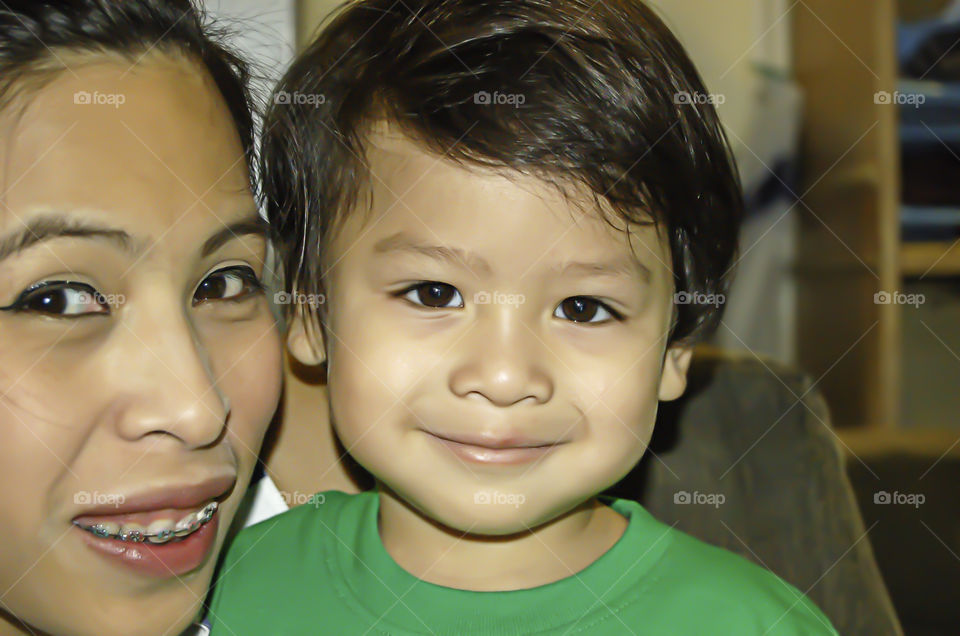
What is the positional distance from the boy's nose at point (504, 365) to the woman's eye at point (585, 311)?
0.07 m

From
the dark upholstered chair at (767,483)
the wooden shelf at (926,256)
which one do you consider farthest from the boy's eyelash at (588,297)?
the wooden shelf at (926,256)

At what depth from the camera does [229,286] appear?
111 cm

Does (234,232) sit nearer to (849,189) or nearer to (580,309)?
(580,309)

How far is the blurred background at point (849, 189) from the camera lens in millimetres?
2877

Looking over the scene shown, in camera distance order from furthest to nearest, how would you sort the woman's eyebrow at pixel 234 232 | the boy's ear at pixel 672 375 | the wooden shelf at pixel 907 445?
the wooden shelf at pixel 907 445, the boy's ear at pixel 672 375, the woman's eyebrow at pixel 234 232

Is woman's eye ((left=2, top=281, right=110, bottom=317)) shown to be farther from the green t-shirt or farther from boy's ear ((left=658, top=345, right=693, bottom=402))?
boy's ear ((left=658, top=345, right=693, bottom=402))

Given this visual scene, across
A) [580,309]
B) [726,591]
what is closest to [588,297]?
[580,309]

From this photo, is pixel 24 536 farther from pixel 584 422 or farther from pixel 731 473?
pixel 731 473

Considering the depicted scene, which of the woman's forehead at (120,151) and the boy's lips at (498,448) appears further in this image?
the boy's lips at (498,448)

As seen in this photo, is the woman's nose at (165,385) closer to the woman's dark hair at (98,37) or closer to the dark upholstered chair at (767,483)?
the woman's dark hair at (98,37)

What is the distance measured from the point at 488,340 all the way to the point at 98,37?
19.5 inches

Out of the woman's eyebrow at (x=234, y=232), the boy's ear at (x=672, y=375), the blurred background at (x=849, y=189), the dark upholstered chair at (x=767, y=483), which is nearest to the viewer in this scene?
the woman's eyebrow at (x=234, y=232)

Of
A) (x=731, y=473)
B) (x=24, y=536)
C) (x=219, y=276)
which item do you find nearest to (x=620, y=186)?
(x=219, y=276)

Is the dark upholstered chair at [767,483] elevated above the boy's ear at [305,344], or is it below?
below
